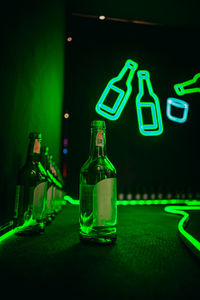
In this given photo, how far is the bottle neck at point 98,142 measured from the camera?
760 mm

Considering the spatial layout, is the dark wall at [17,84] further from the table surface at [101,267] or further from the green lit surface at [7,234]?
the table surface at [101,267]

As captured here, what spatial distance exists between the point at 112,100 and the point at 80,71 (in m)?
0.62

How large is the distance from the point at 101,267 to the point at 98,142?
0.40 meters

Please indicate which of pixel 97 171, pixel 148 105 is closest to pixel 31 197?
pixel 97 171

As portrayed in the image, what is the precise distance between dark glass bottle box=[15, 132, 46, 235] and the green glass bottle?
0.69 ft

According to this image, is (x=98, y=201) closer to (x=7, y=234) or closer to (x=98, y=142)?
(x=98, y=142)

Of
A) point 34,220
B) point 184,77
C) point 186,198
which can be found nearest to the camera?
point 34,220

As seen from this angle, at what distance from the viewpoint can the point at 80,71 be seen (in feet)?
9.64

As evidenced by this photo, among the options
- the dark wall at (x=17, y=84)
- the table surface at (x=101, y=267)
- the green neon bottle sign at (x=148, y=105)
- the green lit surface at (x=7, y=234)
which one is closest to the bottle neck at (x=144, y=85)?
the green neon bottle sign at (x=148, y=105)

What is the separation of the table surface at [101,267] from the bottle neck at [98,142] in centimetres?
33

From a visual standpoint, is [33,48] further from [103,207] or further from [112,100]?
[112,100]

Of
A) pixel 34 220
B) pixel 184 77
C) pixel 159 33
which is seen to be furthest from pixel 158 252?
pixel 159 33

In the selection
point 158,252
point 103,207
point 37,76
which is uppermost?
point 37,76

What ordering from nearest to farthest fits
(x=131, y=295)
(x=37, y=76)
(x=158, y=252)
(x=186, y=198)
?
(x=131, y=295) → (x=158, y=252) → (x=37, y=76) → (x=186, y=198)
